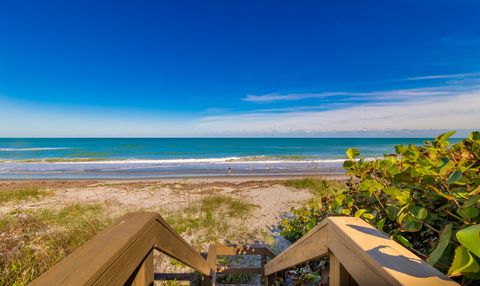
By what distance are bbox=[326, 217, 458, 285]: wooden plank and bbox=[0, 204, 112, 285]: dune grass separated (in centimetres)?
343

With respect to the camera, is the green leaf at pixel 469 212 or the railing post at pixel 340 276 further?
the railing post at pixel 340 276

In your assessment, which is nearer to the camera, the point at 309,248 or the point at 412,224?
the point at 412,224

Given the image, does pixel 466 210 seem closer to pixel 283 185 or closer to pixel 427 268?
pixel 427 268

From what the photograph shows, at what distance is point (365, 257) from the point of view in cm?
71

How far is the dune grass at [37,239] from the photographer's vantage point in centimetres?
312

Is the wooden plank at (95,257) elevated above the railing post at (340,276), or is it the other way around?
the wooden plank at (95,257)

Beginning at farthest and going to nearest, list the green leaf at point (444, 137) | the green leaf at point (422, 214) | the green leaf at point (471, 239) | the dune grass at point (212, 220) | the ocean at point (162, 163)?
the ocean at point (162, 163) < the dune grass at point (212, 220) < the green leaf at point (444, 137) < the green leaf at point (422, 214) < the green leaf at point (471, 239)

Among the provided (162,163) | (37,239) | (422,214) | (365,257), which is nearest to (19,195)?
(37,239)

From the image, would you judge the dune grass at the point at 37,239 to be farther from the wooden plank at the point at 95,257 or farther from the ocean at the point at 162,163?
the ocean at the point at 162,163

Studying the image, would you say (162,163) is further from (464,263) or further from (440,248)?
(464,263)

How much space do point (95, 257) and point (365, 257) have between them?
0.76 meters

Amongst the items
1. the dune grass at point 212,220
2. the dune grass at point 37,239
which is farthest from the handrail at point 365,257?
the dune grass at point 212,220

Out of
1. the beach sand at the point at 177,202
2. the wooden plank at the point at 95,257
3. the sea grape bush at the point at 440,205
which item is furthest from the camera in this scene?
the beach sand at the point at 177,202

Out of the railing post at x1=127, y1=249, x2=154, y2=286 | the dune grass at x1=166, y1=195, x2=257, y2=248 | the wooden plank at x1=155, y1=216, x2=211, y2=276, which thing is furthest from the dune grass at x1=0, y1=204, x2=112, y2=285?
the railing post at x1=127, y1=249, x2=154, y2=286
